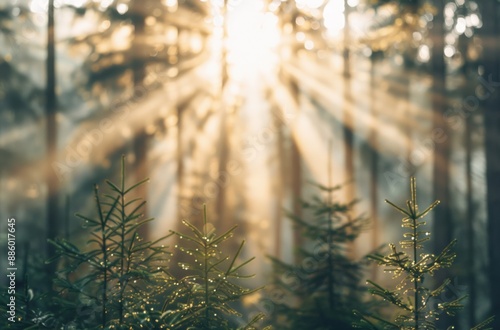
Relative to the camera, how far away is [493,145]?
45.3 feet

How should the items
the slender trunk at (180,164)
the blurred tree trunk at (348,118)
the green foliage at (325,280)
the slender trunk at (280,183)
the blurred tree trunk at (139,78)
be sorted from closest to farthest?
the green foliage at (325,280) → the blurred tree trunk at (139,78) → the slender trunk at (180,164) → the blurred tree trunk at (348,118) → the slender trunk at (280,183)

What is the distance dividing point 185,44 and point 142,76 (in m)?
2.04

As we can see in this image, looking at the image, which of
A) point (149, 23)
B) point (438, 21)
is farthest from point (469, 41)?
point (149, 23)

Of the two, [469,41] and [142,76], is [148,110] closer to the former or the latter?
[142,76]

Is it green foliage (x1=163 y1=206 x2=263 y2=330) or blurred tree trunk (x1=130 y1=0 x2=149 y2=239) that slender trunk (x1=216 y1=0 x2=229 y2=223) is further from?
green foliage (x1=163 y1=206 x2=263 y2=330)

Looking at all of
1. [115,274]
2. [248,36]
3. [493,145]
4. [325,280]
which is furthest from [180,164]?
[115,274]

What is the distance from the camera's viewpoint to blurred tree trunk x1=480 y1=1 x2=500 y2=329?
13594 mm

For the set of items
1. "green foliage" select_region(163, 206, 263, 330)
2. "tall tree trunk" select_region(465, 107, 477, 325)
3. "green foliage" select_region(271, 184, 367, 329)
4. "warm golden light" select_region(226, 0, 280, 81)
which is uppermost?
"warm golden light" select_region(226, 0, 280, 81)

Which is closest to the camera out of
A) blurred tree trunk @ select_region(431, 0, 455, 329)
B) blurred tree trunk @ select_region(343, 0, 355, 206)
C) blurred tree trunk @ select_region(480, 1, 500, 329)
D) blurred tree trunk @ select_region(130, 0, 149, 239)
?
blurred tree trunk @ select_region(480, 1, 500, 329)

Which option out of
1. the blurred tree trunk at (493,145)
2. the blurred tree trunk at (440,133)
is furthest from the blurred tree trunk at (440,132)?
the blurred tree trunk at (493,145)

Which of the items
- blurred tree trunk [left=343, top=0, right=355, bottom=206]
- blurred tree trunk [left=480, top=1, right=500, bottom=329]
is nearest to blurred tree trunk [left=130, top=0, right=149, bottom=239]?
blurred tree trunk [left=343, top=0, right=355, bottom=206]

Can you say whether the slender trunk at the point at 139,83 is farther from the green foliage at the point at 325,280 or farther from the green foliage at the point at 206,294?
the green foliage at the point at 206,294

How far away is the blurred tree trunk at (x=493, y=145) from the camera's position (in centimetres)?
1359

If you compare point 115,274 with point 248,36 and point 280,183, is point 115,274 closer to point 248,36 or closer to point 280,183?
point 248,36
